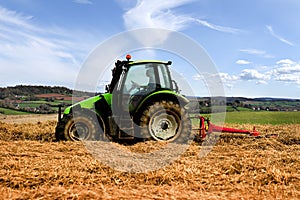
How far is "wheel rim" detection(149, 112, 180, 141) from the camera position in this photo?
6405 mm

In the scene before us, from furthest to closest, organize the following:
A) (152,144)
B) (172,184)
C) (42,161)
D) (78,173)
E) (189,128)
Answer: (189,128) → (152,144) → (42,161) → (78,173) → (172,184)

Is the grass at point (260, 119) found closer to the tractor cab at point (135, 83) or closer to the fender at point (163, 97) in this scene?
the fender at point (163, 97)

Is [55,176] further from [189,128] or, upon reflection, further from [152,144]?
[189,128]

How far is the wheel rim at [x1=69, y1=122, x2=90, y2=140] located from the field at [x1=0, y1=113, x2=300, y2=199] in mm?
756

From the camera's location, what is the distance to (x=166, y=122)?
21.4ft

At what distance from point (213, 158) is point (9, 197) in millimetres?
3518

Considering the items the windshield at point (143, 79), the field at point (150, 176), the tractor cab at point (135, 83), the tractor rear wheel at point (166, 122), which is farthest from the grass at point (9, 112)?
the tractor rear wheel at point (166, 122)

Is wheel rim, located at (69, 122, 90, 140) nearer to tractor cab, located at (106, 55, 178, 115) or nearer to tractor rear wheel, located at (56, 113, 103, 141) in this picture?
tractor rear wheel, located at (56, 113, 103, 141)

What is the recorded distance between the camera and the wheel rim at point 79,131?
6441 millimetres

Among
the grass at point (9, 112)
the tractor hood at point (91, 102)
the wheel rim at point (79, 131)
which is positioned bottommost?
the grass at point (9, 112)

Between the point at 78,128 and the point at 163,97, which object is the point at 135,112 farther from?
the point at 78,128

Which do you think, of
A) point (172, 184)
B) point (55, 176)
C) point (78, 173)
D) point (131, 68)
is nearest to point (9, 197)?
point (55, 176)

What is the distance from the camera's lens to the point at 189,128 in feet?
21.6

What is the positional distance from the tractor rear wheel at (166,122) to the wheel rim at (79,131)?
139cm
